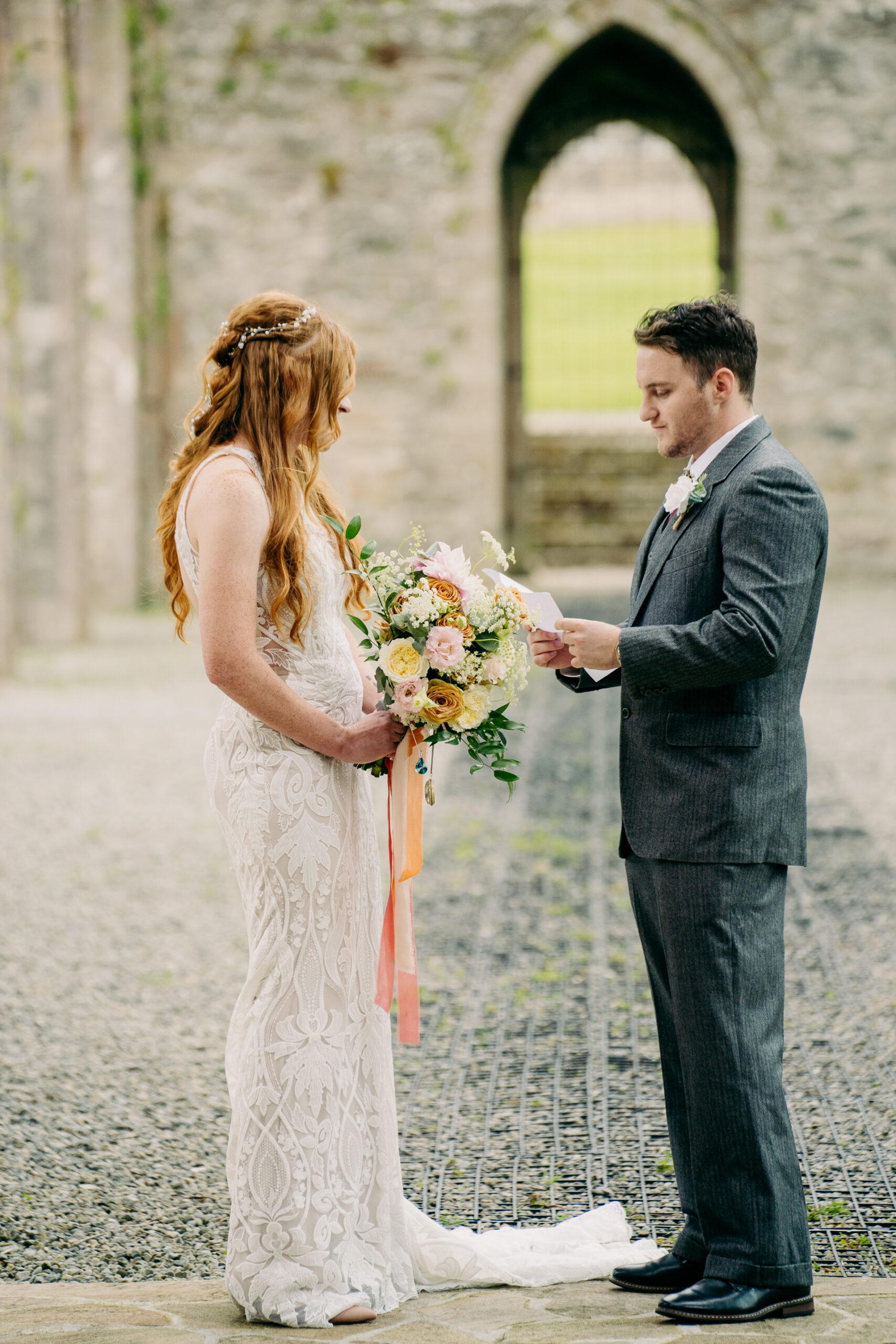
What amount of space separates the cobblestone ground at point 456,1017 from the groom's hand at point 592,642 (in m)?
1.20

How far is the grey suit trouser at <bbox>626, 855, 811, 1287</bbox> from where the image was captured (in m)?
2.52

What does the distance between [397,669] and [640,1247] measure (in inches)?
46.7

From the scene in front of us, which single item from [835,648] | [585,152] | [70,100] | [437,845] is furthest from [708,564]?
[585,152]

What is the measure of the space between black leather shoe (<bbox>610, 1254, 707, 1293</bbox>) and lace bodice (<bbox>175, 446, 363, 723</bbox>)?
1.11 metres

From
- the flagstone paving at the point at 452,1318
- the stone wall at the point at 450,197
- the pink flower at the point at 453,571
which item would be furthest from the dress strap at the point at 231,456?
the stone wall at the point at 450,197

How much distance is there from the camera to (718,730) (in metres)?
2.57

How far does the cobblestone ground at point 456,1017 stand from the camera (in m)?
3.17

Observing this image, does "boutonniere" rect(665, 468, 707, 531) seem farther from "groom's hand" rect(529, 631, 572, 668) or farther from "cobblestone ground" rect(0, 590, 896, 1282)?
"cobblestone ground" rect(0, 590, 896, 1282)

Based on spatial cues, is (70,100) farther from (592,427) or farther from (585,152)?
(585,152)

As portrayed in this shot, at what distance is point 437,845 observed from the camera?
657 cm

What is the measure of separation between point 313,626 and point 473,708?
33 centimetres

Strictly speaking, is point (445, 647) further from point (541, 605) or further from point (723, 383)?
point (723, 383)

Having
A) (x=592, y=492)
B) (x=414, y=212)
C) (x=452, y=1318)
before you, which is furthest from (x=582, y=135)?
(x=452, y=1318)

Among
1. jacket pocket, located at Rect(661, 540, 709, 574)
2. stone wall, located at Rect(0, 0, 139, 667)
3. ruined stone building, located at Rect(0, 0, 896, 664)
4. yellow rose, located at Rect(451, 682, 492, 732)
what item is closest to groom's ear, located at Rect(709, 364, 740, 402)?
jacket pocket, located at Rect(661, 540, 709, 574)
